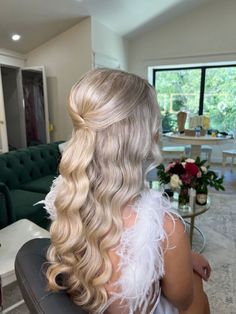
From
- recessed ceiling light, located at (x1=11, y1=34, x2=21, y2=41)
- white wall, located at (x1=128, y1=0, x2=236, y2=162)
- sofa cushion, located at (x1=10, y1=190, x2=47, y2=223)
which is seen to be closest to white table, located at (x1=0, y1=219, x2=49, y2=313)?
sofa cushion, located at (x1=10, y1=190, x2=47, y2=223)

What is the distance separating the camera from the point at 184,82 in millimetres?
5332

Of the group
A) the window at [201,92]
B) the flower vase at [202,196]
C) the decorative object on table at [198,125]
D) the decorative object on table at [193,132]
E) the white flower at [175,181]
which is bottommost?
the flower vase at [202,196]

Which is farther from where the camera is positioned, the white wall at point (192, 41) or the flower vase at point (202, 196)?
the white wall at point (192, 41)

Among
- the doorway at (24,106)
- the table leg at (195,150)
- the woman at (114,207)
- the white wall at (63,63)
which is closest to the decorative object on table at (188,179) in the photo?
the woman at (114,207)

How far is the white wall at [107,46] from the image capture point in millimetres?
3980

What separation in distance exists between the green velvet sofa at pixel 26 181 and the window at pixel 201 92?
296 centimetres

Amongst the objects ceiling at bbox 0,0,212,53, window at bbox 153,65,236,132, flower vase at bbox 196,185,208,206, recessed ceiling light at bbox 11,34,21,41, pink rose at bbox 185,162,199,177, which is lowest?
flower vase at bbox 196,185,208,206

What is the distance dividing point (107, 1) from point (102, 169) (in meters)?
3.59

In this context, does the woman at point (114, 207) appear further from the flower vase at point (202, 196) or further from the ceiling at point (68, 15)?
the ceiling at point (68, 15)

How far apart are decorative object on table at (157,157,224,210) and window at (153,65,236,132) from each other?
3290 mm

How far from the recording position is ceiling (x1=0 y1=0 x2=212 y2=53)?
321 cm

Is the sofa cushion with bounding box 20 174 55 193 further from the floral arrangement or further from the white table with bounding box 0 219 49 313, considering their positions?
the floral arrangement

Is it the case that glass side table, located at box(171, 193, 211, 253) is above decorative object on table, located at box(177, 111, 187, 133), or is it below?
below

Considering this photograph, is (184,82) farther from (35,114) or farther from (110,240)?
(110,240)
